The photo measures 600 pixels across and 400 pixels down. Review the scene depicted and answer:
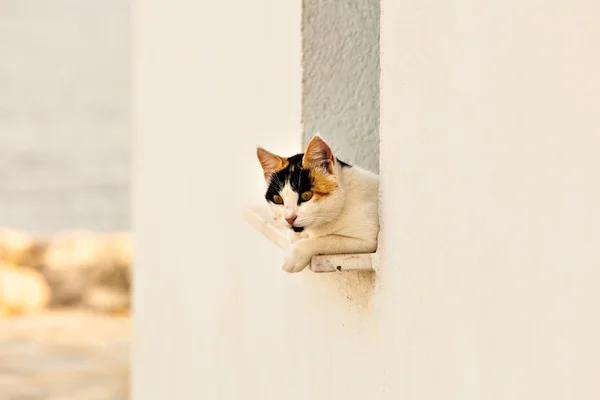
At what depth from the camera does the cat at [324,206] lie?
1.22 metres

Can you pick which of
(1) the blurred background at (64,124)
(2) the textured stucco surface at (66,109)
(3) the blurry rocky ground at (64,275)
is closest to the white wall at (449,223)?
(3) the blurry rocky ground at (64,275)

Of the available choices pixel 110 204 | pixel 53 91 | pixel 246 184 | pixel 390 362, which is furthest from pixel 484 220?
pixel 53 91

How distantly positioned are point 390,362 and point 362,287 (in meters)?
0.15

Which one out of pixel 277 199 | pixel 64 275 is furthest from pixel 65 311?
pixel 277 199

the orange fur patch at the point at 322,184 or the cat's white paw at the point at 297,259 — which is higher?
the orange fur patch at the point at 322,184

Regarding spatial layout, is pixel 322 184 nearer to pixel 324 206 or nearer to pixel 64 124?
pixel 324 206

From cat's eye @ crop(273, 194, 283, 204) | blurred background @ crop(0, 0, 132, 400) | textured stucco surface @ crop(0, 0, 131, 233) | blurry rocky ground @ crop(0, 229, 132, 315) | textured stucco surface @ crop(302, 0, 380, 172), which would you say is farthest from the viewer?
textured stucco surface @ crop(0, 0, 131, 233)

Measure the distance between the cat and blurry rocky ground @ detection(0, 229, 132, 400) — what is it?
4.93 metres

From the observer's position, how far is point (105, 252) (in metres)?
8.35

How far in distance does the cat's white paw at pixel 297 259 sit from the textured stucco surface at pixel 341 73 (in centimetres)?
35

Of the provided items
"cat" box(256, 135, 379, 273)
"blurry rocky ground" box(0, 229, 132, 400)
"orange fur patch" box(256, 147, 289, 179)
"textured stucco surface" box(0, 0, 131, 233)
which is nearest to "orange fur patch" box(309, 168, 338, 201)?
"cat" box(256, 135, 379, 273)

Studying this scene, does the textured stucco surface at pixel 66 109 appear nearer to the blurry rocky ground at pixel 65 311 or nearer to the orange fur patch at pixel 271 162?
the blurry rocky ground at pixel 65 311

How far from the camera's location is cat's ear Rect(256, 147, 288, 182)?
4.55ft

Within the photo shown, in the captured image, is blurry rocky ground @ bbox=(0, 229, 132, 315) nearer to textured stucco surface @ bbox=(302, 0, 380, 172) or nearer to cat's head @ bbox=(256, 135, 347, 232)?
textured stucco surface @ bbox=(302, 0, 380, 172)
